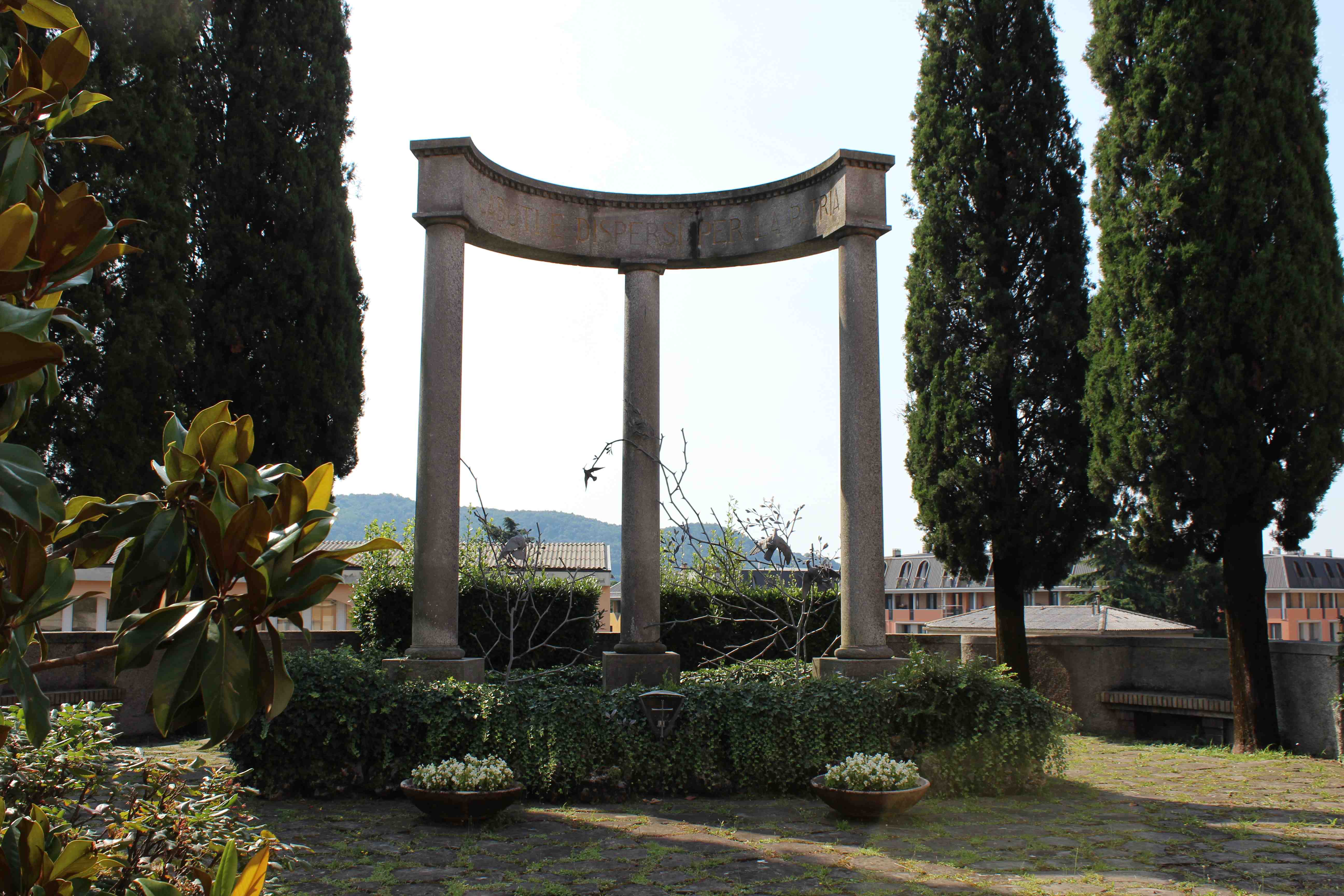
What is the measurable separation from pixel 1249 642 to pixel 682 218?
806cm

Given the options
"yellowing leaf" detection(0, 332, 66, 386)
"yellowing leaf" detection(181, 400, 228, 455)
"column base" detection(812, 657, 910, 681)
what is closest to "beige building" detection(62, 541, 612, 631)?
"yellowing leaf" detection(181, 400, 228, 455)

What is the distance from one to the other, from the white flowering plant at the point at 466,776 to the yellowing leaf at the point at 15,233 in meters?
6.40

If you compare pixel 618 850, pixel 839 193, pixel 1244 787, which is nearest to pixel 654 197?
pixel 839 193

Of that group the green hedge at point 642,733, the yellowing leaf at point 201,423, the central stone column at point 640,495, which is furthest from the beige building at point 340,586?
the central stone column at point 640,495

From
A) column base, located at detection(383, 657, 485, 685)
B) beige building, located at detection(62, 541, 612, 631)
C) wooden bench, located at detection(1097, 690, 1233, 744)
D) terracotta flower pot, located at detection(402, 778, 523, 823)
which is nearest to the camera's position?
terracotta flower pot, located at detection(402, 778, 523, 823)

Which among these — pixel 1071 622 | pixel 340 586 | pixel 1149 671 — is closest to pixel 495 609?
pixel 1149 671

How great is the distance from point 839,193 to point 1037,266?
15.4 feet

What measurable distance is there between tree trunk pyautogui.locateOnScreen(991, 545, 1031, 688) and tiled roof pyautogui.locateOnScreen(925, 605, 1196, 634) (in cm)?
41

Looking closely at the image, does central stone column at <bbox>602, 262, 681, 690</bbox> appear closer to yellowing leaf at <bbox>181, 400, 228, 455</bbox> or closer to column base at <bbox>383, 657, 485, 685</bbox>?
column base at <bbox>383, 657, 485, 685</bbox>

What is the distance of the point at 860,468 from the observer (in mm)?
9609

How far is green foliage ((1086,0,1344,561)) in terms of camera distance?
10.5 m

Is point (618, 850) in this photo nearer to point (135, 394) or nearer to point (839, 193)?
point (839, 193)

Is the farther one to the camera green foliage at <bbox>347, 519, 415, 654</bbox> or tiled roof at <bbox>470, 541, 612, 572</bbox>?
tiled roof at <bbox>470, 541, 612, 572</bbox>

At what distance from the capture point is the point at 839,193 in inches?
390
